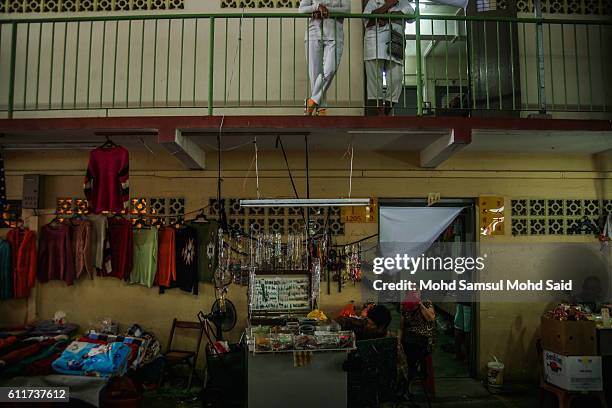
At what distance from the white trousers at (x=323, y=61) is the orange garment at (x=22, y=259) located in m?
4.87

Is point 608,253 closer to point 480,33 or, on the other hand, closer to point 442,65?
point 480,33

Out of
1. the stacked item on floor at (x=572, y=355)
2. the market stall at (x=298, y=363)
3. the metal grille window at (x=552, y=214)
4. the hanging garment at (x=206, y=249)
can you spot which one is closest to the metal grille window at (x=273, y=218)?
the hanging garment at (x=206, y=249)

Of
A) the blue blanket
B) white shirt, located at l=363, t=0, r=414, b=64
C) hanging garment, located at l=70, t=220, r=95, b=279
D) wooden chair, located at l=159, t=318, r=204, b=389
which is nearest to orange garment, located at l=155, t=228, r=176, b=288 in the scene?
wooden chair, located at l=159, t=318, r=204, b=389

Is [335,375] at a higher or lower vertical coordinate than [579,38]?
lower

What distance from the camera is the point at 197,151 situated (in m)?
6.82

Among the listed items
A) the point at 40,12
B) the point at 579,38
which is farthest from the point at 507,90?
the point at 40,12

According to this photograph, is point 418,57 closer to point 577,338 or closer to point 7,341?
point 577,338

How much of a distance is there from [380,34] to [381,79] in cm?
63

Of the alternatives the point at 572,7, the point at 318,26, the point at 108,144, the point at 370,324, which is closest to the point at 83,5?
the point at 108,144

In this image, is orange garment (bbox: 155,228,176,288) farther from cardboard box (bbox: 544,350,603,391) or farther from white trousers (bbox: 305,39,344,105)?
cardboard box (bbox: 544,350,603,391)

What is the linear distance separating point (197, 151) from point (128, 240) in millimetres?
1728

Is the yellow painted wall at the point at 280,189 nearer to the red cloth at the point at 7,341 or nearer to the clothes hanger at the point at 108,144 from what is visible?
the clothes hanger at the point at 108,144

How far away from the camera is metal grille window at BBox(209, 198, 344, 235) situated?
7.28 m

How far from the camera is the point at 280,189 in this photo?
727 cm
